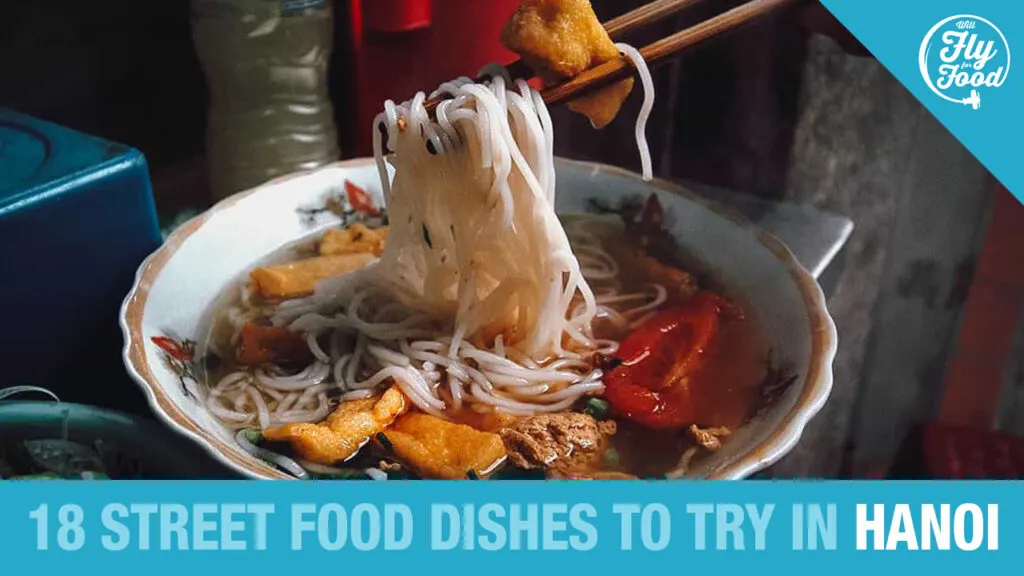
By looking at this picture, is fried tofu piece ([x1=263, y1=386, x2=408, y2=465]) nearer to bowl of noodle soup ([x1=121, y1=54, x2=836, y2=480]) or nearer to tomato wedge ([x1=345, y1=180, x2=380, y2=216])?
bowl of noodle soup ([x1=121, y1=54, x2=836, y2=480])

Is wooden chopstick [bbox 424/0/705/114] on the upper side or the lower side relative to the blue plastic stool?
upper

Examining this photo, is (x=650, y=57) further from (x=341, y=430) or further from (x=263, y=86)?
(x=263, y=86)

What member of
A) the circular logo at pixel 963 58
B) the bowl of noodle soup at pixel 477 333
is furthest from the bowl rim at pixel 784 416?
the circular logo at pixel 963 58

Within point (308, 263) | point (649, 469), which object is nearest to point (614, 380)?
point (649, 469)

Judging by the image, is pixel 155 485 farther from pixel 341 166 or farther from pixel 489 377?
pixel 341 166

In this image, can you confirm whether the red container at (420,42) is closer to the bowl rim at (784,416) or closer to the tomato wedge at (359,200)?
the tomato wedge at (359,200)

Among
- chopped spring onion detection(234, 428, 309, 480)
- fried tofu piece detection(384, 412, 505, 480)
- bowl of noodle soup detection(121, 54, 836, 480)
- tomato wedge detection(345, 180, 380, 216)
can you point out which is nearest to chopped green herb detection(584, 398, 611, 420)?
bowl of noodle soup detection(121, 54, 836, 480)
